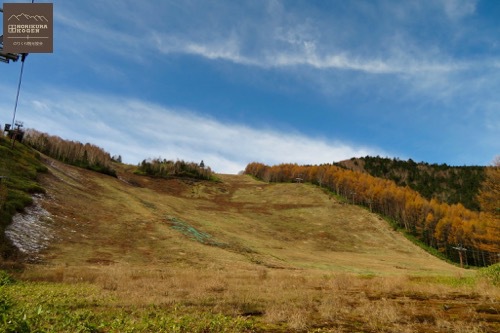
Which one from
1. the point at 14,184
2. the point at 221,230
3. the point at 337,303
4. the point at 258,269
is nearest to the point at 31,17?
the point at 337,303

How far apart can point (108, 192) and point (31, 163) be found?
17859 millimetres

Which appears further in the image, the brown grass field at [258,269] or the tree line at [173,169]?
the tree line at [173,169]

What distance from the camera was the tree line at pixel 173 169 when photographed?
536 feet

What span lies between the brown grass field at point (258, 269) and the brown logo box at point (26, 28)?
15.3 meters

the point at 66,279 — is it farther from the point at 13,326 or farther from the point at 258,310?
the point at 13,326

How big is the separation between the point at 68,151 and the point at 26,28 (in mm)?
111003

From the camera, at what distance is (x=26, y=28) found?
845 inches

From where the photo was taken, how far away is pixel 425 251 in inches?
3642

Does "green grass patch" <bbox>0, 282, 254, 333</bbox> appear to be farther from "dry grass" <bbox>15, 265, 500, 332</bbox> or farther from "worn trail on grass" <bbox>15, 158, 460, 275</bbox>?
"worn trail on grass" <bbox>15, 158, 460, 275</bbox>

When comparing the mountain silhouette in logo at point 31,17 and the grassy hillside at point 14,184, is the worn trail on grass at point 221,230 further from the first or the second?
the mountain silhouette in logo at point 31,17

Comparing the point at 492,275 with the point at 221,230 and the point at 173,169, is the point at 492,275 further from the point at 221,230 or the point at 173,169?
the point at 173,169

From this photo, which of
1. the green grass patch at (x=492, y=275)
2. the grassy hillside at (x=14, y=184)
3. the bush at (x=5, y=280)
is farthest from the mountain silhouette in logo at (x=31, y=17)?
the green grass patch at (x=492, y=275)

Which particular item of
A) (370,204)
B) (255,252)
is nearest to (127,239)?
(255,252)

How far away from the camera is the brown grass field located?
13.5m
